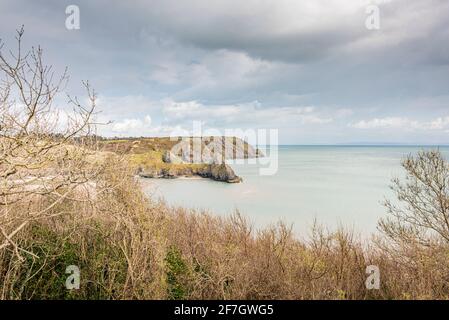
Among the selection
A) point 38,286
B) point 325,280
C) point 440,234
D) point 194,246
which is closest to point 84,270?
point 38,286

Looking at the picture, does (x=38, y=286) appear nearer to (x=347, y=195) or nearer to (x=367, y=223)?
(x=367, y=223)

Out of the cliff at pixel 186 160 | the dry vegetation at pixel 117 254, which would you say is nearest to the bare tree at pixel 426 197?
the dry vegetation at pixel 117 254
